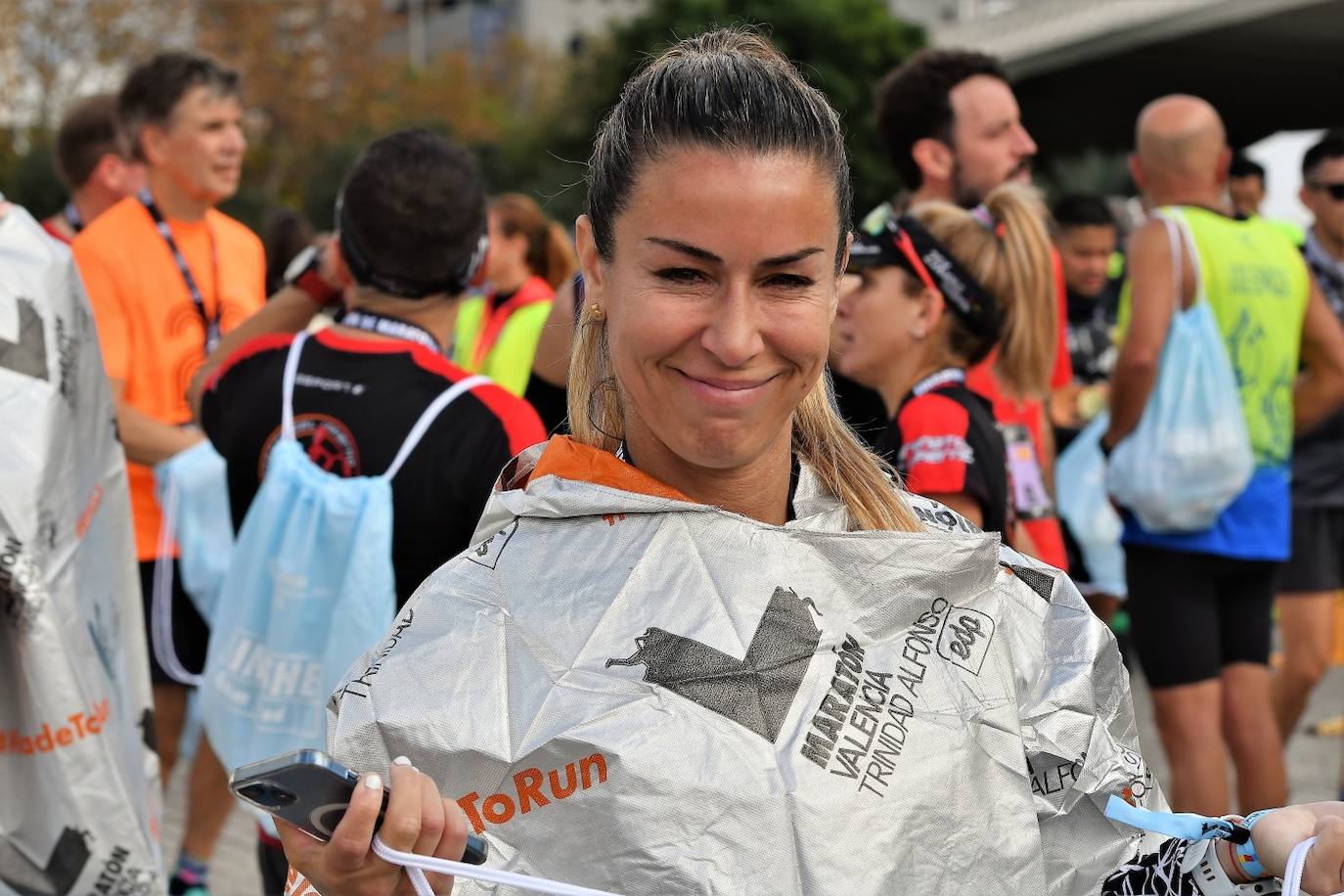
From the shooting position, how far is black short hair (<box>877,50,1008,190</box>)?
4867mm

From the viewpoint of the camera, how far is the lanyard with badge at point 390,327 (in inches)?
143

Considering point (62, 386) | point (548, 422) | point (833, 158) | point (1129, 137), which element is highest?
point (833, 158)

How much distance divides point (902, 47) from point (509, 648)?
3859 centimetres

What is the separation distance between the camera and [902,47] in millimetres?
38719

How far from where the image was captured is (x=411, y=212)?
362 cm

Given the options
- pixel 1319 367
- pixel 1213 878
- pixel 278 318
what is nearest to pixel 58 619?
pixel 278 318

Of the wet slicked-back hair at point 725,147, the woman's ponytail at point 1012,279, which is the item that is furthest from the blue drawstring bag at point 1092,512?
the wet slicked-back hair at point 725,147

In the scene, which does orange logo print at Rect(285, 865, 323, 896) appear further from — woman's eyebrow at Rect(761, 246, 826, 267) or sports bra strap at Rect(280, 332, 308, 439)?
sports bra strap at Rect(280, 332, 308, 439)

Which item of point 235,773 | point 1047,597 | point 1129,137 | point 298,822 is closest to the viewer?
point 235,773

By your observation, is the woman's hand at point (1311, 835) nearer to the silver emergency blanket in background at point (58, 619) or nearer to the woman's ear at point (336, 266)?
the silver emergency blanket in background at point (58, 619)

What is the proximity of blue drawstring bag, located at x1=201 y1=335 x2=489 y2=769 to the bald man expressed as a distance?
2429 millimetres

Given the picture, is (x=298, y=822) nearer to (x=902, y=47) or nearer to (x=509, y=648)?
(x=509, y=648)

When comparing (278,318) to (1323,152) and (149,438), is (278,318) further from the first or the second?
(1323,152)

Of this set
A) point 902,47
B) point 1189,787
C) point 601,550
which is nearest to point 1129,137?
point 902,47
